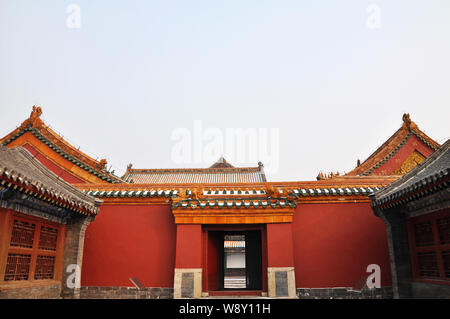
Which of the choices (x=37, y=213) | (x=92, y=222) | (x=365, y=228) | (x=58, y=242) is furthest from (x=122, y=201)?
(x=365, y=228)

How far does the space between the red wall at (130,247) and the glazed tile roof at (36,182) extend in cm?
119

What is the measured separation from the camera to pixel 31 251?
7.74m

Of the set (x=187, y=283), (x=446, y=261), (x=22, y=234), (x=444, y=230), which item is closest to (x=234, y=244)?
(x=187, y=283)

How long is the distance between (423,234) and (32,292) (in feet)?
28.7

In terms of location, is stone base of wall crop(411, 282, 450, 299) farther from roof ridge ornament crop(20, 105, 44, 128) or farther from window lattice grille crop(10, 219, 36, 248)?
roof ridge ornament crop(20, 105, 44, 128)

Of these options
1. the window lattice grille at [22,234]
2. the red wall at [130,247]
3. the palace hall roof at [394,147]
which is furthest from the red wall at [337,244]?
the window lattice grille at [22,234]

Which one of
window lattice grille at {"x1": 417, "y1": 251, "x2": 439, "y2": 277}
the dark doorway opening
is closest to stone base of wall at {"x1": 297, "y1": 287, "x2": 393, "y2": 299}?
window lattice grille at {"x1": 417, "y1": 251, "x2": 439, "y2": 277}

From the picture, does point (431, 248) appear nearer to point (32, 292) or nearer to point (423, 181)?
point (423, 181)

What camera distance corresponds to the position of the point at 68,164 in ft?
50.3

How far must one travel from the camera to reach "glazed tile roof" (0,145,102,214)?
20.7 feet

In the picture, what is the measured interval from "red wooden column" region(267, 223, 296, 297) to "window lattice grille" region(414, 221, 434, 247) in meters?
3.04

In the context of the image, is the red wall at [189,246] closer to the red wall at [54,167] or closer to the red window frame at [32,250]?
the red window frame at [32,250]

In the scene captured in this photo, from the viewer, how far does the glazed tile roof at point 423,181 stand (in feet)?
21.9

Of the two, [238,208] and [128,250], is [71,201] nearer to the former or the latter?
[128,250]
